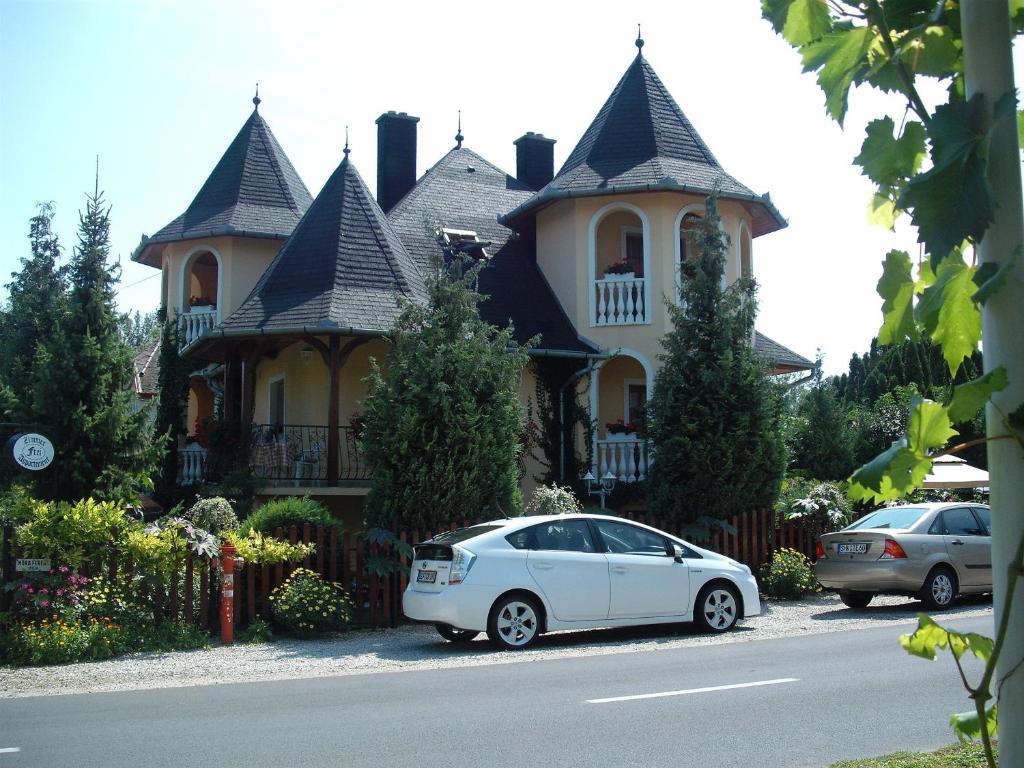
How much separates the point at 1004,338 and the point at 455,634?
12.6 meters

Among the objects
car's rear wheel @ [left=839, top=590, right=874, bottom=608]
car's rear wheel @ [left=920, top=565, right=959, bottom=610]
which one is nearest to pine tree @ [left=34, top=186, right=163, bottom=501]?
car's rear wheel @ [left=839, top=590, right=874, bottom=608]

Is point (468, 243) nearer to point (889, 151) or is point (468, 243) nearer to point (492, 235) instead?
point (492, 235)

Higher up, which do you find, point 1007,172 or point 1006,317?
point 1007,172

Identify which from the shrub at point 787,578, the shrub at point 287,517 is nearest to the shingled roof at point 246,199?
the shrub at point 287,517

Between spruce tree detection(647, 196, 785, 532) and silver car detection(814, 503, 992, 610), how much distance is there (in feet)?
7.74

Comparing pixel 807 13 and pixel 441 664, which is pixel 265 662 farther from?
pixel 807 13

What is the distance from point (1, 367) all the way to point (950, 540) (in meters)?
24.9

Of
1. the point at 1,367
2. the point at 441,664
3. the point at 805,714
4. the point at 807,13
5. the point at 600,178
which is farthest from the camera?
the point at 1,367

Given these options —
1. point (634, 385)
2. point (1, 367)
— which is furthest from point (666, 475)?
point (1, 367)

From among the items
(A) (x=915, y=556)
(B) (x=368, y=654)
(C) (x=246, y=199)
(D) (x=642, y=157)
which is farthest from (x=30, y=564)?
(D) (x=642, y=157)

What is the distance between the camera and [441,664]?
12.0 meters

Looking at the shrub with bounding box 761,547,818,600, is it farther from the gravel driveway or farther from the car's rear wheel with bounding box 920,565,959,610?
the car's rear wheel with bounding box 920,565,959,610

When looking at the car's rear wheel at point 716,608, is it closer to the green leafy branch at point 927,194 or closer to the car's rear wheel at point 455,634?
the car's rear wheel at point 455,634

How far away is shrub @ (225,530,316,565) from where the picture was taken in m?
14.3
